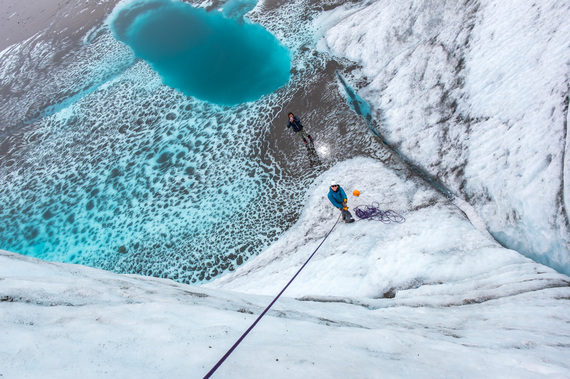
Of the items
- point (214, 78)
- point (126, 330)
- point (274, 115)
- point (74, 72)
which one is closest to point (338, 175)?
point (274, 115)

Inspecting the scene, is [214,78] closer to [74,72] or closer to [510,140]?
[74,72]

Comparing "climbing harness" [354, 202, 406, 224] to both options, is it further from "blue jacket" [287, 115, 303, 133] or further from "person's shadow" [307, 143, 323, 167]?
"blue jacket" [287, 115, 303, 133]

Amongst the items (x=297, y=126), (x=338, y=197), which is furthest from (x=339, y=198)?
(x=297, y=126)

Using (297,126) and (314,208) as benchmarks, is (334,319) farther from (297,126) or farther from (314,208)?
(297,126)

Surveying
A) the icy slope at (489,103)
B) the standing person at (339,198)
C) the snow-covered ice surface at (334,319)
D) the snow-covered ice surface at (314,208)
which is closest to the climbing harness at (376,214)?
the snow-covered ice surface at (314,208)

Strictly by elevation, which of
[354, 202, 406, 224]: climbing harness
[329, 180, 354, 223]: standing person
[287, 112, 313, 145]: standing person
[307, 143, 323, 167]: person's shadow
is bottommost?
[354, 202, 406, 224]: climbing harness

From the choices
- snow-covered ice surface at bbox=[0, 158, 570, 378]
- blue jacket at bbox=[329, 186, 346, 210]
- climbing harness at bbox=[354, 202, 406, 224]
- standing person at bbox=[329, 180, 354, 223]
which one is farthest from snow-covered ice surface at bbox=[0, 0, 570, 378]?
blue jacket at bbox=[329, 186, 346, 210]
